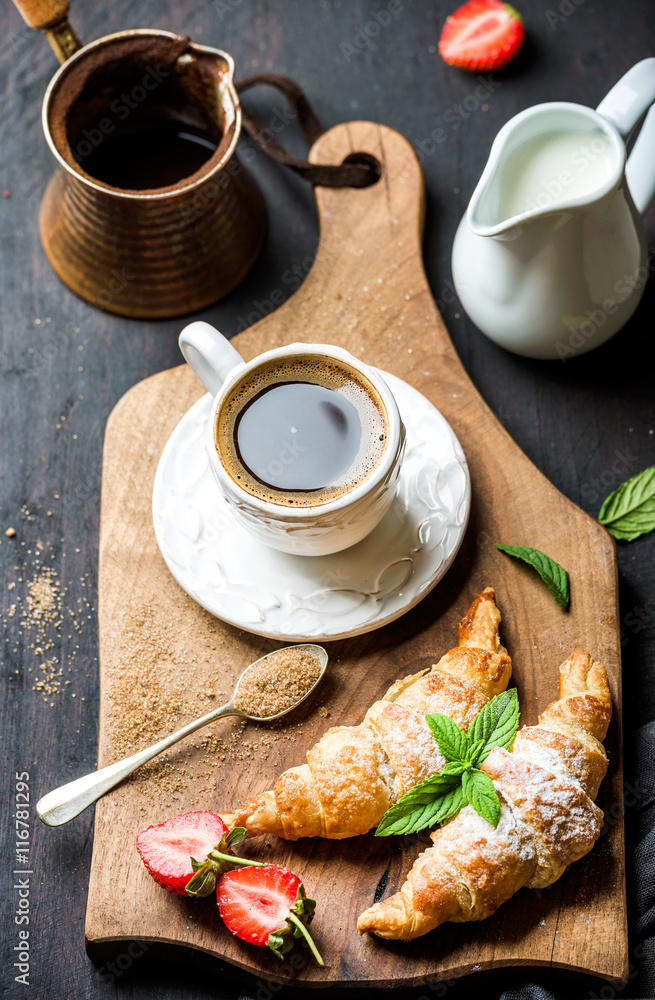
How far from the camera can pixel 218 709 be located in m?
1.56

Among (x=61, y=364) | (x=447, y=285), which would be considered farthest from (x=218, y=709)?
(x=447, y=285)

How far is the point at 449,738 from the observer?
4.70 ft

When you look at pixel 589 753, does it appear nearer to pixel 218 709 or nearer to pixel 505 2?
pixel 218 709

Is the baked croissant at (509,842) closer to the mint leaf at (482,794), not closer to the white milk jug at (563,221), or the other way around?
the mint leaf at (482,794)

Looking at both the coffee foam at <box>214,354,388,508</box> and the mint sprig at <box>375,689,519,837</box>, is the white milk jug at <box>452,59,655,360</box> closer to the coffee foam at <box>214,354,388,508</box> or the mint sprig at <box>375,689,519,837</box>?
the coffee foam at <box>214,354,388,508</box>

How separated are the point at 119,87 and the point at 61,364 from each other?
26.6 inches

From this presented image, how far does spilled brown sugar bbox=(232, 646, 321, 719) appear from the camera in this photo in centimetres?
157

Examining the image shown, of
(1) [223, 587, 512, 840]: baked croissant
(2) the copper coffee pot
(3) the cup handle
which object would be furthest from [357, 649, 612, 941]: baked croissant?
(2) the copper coffee pot

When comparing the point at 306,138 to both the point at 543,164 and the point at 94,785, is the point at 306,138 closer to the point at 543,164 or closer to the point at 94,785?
the point at 543,164

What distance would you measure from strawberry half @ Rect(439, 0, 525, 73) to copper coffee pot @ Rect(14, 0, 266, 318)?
0.72 meters

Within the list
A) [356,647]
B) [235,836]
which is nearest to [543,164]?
Result: [356,647]

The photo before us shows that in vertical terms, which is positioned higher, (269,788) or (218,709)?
(218,709)

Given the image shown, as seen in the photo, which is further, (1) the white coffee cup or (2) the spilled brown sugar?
(2) the spilled brown sugar

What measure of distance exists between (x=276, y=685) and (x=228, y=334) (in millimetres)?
907
